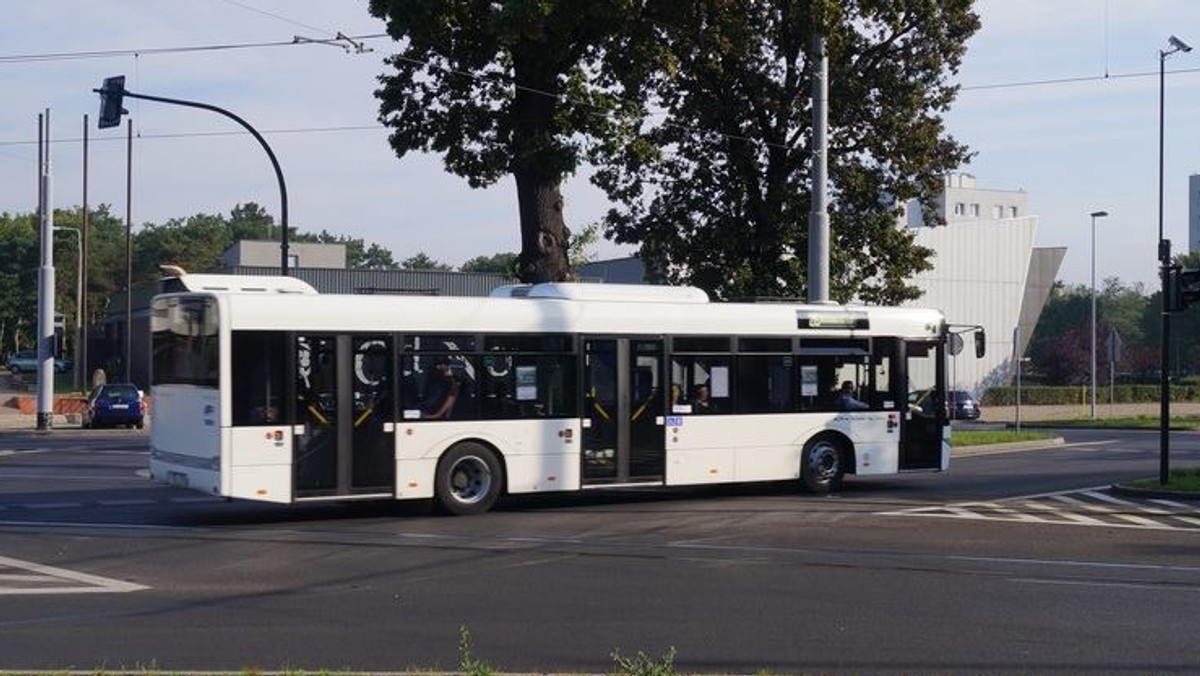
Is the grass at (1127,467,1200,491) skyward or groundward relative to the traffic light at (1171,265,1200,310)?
groundward

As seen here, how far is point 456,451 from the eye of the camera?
18625mm

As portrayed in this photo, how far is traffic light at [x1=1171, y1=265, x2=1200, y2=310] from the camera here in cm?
2231

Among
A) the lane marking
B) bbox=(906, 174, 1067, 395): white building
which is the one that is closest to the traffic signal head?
the lane marking

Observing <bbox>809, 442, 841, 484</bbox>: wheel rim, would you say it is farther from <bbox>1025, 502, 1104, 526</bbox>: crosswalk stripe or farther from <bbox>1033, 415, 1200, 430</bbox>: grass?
<bbox>1033, 415, 1200, 430</bbox>: grass

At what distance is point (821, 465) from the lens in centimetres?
2169

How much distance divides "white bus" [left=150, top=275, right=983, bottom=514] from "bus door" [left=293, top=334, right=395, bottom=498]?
0.02m

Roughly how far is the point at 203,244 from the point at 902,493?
94942 mm

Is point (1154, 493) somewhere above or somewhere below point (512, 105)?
below

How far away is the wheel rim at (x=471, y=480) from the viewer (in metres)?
18.8

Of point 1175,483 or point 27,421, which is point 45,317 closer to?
point 27,421

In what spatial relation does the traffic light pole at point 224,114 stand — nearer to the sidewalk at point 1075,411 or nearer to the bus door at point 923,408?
the bus door at point 923,408

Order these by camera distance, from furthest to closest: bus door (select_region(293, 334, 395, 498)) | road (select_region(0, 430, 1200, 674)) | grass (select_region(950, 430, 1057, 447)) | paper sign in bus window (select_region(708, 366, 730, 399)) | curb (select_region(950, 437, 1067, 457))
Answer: grass (select_region(950, 430, 1057, 447)) → curb (select_region(950, 437, 1067, 457)) → paper sign in bus window (select_region(708, 366, 730, 399)) → bus door (select_region(293, 334, 395, 498)) → road (select_region(0, 430, 1200, 674))

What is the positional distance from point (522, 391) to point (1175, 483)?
10.8m

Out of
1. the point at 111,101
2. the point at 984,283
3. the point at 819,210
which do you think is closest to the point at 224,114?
the point at 111,101
